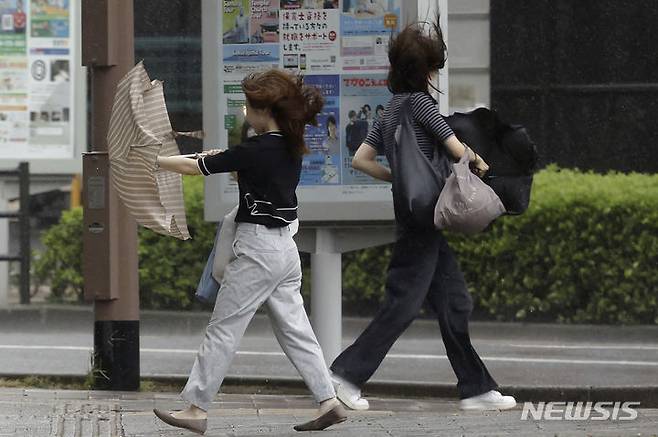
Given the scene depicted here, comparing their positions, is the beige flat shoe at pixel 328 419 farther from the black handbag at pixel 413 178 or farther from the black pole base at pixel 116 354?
the black pole base at pixel 116 354

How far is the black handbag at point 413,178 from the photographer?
7113 mm

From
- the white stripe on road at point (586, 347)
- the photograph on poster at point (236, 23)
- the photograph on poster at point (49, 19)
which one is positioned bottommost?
the white stripe on road at point (586, 347)

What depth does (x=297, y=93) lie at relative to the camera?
6.60 m

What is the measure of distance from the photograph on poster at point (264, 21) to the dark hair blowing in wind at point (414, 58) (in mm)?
1074

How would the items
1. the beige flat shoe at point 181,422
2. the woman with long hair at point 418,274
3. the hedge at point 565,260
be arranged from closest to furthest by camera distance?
the beige flat shoe at point 181,422, the woman with long hair at point 418,274, the hedge at point 565,260

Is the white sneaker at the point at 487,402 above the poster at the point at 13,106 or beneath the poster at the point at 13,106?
beneath

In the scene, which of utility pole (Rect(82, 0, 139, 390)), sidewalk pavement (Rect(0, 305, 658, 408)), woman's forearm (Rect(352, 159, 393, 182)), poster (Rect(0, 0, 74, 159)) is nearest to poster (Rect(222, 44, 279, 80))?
utility pole (Rect(82, 0, 139, 390))

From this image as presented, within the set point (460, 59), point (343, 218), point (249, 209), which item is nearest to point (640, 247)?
point (460, 59)

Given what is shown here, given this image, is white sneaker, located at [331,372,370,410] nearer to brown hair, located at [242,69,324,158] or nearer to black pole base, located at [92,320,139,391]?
brown hair, located at [242,69,324,158]

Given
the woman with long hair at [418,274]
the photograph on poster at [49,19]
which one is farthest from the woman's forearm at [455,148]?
the photograph on poster at [49,19]

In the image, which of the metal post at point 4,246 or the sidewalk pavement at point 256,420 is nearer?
the sidewalk pavement at point 256,420

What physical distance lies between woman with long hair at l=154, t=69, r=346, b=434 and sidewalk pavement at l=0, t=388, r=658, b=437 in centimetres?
22

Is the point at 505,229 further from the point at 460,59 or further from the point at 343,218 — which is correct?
the point at 343,218

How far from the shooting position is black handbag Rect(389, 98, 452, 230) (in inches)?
280
